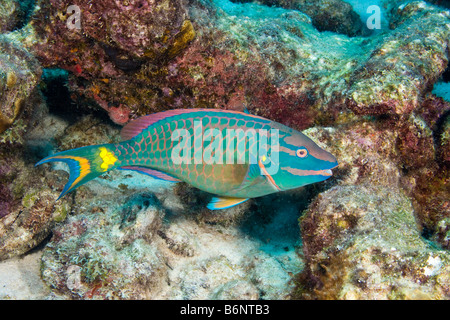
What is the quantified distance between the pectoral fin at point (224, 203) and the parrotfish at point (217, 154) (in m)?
0.01

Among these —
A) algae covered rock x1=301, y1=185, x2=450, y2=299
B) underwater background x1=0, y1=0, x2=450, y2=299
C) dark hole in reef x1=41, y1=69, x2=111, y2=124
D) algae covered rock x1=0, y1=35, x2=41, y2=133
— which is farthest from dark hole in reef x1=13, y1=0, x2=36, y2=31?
algae covered rock x1=301, y1=185, x2=450, y2=299

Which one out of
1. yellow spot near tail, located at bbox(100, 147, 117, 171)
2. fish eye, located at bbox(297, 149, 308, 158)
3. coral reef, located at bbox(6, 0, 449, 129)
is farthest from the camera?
coral reef, located at bbox(6, 0, 449, 129)

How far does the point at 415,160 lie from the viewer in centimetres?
427

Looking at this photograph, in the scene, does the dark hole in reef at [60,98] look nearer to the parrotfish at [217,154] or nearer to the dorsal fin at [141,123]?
the dorsal fin at [141,123]

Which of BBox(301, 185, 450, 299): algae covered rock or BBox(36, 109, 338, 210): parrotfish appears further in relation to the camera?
BBox(36, 109, 338, 210): parrotfish

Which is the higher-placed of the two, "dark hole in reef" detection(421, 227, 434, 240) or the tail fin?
the tail fin

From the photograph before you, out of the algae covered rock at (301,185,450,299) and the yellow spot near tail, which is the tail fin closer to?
the yellow spot near tail

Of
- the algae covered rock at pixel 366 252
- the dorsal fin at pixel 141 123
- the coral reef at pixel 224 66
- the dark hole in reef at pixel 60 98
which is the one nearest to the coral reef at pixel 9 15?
the coral reef at pixel 224 66

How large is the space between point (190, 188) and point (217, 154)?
6.52 feet

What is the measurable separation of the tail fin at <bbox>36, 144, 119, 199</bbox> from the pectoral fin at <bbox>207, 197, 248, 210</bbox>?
1.19 m

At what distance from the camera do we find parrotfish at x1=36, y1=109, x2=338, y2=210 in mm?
2918
